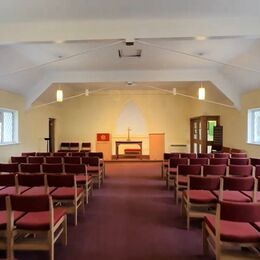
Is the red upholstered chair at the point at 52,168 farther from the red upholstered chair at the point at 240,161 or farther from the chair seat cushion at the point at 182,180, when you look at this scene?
the red upholstered chair at the point at 240,161

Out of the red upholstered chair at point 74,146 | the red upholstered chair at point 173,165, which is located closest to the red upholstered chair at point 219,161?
the red upholstered chair at point 173,165

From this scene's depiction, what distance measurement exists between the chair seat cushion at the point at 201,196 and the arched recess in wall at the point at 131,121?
382 inches

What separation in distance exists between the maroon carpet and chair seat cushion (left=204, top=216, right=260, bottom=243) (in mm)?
617

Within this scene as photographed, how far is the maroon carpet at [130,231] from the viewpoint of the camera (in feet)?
10.4

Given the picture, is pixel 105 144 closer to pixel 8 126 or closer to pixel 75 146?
pixel 75 146

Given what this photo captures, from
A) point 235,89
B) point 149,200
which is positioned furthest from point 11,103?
point 235,89

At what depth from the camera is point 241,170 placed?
16.2 feet

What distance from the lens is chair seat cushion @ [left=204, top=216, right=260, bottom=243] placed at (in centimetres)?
250

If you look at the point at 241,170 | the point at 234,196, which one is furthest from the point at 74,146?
Answer: the point at 234,196

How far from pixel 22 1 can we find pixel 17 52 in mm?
2679

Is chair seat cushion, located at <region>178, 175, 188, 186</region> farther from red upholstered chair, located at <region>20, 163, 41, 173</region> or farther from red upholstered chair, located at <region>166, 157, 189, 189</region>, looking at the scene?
red upholstered chair, located at <region>20, 163, 41, 173</region>

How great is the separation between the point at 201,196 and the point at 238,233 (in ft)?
4.63

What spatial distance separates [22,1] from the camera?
382cm

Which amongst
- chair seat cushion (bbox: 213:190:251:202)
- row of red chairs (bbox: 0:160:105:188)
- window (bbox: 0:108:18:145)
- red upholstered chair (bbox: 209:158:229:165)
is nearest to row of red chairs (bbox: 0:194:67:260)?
row of red chairs (bbox: 0:160:105:188)
